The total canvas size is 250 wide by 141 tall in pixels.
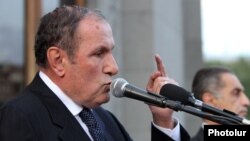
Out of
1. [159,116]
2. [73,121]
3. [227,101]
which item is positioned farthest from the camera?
[227,101]

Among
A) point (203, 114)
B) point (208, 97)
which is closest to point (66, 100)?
point (203, 114)

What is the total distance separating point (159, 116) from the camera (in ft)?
10.1

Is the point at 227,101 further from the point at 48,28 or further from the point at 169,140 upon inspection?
the point at 48,28

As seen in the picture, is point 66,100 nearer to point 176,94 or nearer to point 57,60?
point 57,60

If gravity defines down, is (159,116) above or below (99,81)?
below

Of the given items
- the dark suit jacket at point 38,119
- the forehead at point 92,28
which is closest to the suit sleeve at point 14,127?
the dark suit jacket at point 38,119

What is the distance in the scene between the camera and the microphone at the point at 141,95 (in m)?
2.61

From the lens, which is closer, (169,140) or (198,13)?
(169,140)

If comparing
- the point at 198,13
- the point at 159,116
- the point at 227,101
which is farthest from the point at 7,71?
the point at 159,116

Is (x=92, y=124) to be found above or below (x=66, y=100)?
below

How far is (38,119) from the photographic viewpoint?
275cm

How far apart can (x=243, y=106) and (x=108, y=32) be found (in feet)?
7.02

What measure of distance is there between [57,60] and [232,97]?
2.18 meters

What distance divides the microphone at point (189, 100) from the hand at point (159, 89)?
162 mm
